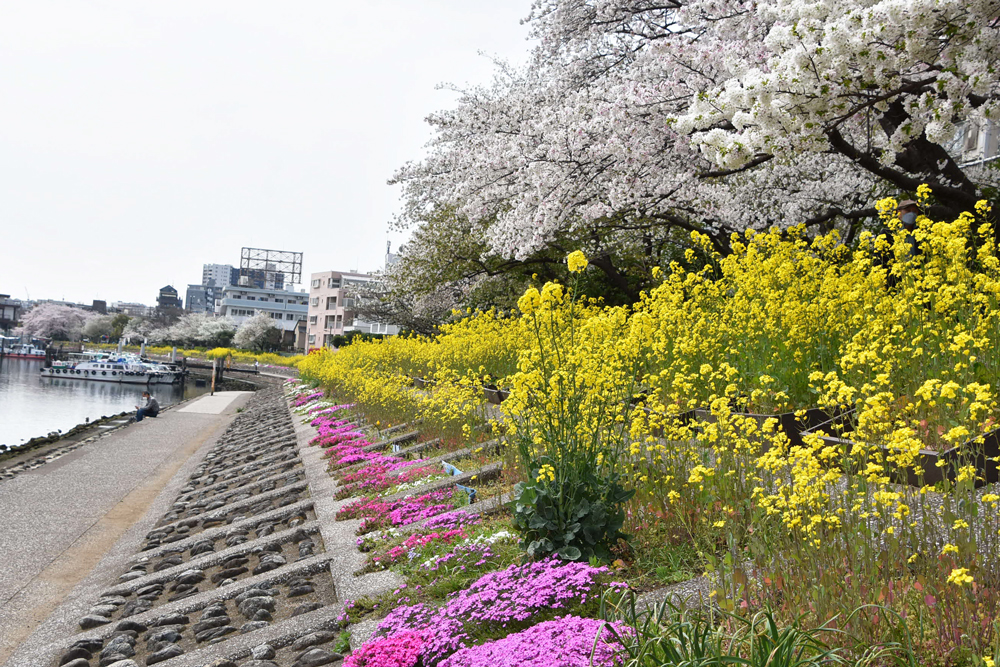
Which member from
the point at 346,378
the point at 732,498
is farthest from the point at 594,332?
the point at 346,378

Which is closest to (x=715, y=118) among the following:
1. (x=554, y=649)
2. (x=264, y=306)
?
(x=554, y=649)

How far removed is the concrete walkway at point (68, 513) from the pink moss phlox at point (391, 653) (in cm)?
394

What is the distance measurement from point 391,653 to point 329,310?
96.5 m

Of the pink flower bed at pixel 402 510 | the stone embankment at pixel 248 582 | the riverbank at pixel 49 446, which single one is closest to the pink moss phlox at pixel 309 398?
the riverbank at pixel 49 446

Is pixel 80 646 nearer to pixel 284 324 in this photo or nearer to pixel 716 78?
pixel 716 78

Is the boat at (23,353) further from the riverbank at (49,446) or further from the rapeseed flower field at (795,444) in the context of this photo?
the rapeseed flower field at (795,444)

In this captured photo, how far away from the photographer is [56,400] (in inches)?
1610

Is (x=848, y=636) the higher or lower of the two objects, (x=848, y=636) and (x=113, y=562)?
the higher

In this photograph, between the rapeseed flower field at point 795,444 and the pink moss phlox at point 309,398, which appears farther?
the pink moss phlox at point 309,398

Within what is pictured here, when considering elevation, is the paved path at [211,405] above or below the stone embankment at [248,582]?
below

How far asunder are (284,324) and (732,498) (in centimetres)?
11807

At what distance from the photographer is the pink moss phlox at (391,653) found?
3.54m

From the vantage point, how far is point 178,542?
8.66 meters

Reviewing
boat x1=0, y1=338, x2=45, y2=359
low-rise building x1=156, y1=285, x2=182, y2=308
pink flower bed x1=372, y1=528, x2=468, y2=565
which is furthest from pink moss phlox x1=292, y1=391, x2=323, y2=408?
low-rise building x1=156, y1=285, x2=182, y2=308
